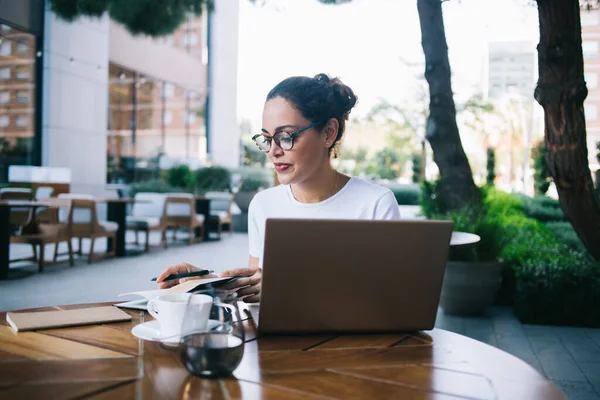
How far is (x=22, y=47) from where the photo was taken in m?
10.4

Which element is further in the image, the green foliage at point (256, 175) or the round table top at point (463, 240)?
the green foliage at point (256, 175)

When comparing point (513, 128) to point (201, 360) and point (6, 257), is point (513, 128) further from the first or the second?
point (201, 360)

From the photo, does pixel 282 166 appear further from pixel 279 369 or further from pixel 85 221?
pixel 85 221

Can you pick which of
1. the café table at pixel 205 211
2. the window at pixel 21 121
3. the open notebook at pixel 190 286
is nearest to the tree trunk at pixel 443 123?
the open notebook at pixel 190 286

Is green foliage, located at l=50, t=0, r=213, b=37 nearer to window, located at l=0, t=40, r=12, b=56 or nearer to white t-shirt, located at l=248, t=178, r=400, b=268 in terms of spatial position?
window, located at l=0, t=40, r=12, b=56

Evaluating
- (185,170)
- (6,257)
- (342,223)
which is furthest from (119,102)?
(342,223)

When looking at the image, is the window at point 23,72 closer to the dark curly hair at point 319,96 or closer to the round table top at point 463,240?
the round table top at point 463,240

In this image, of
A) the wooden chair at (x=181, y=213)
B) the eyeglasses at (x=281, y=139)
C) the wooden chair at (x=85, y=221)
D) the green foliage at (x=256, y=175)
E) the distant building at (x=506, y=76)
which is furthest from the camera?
the distant building at (x=506, y=76)

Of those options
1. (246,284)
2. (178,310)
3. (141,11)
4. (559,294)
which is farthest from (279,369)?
(141,11)

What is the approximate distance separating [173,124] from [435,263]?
15.6 meters

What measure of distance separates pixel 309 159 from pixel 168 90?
14.8 metres

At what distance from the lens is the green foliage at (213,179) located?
13125 mm

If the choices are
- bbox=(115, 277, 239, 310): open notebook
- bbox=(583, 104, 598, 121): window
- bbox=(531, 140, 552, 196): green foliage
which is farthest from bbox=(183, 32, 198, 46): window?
bbox=(115, 277, 239, 310): open notebook

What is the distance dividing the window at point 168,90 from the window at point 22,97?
5.32m
